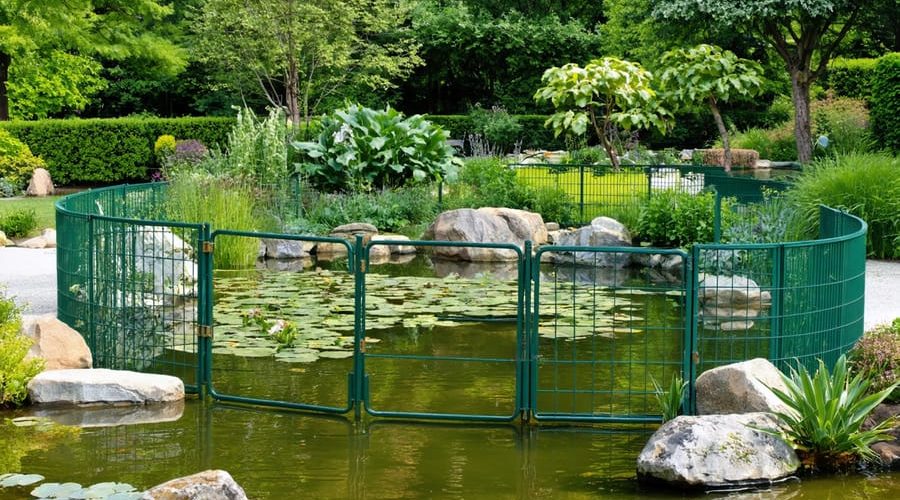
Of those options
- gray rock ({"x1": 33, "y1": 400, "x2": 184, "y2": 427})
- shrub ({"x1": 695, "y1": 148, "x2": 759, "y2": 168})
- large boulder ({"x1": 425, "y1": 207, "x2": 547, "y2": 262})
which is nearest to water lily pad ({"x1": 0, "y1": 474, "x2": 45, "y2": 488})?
gray rock ({"x1": 33, "y1": 400, "x2": 184, "y2": 427})

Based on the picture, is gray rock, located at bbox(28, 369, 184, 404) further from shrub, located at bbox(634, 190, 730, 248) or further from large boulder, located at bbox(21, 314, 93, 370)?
shrub, located at bbox(634, 190, 730, 248)

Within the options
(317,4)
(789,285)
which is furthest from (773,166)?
(789,285)

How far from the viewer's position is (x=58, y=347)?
27.7ft

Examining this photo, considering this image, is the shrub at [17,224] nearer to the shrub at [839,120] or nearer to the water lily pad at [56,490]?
the water lily pad at [56,490]

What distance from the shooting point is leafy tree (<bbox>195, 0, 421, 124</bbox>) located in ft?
85.7

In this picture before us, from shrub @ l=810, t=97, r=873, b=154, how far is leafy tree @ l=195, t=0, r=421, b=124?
9.88m

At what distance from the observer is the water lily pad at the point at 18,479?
20.5 ft

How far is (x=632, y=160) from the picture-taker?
2125 cm

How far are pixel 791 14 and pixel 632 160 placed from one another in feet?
15.4

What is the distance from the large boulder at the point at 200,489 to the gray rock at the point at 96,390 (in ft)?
7.98

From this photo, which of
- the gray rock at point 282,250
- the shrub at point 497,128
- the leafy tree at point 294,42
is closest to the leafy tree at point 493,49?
the shrub at point 497,128

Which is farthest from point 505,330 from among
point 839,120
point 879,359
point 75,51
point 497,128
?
point 75,51

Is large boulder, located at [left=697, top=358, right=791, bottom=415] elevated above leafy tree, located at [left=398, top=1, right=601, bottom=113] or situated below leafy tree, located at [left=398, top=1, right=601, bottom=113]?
below

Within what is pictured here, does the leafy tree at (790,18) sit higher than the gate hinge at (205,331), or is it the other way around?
the leafy tree at (790,18)
